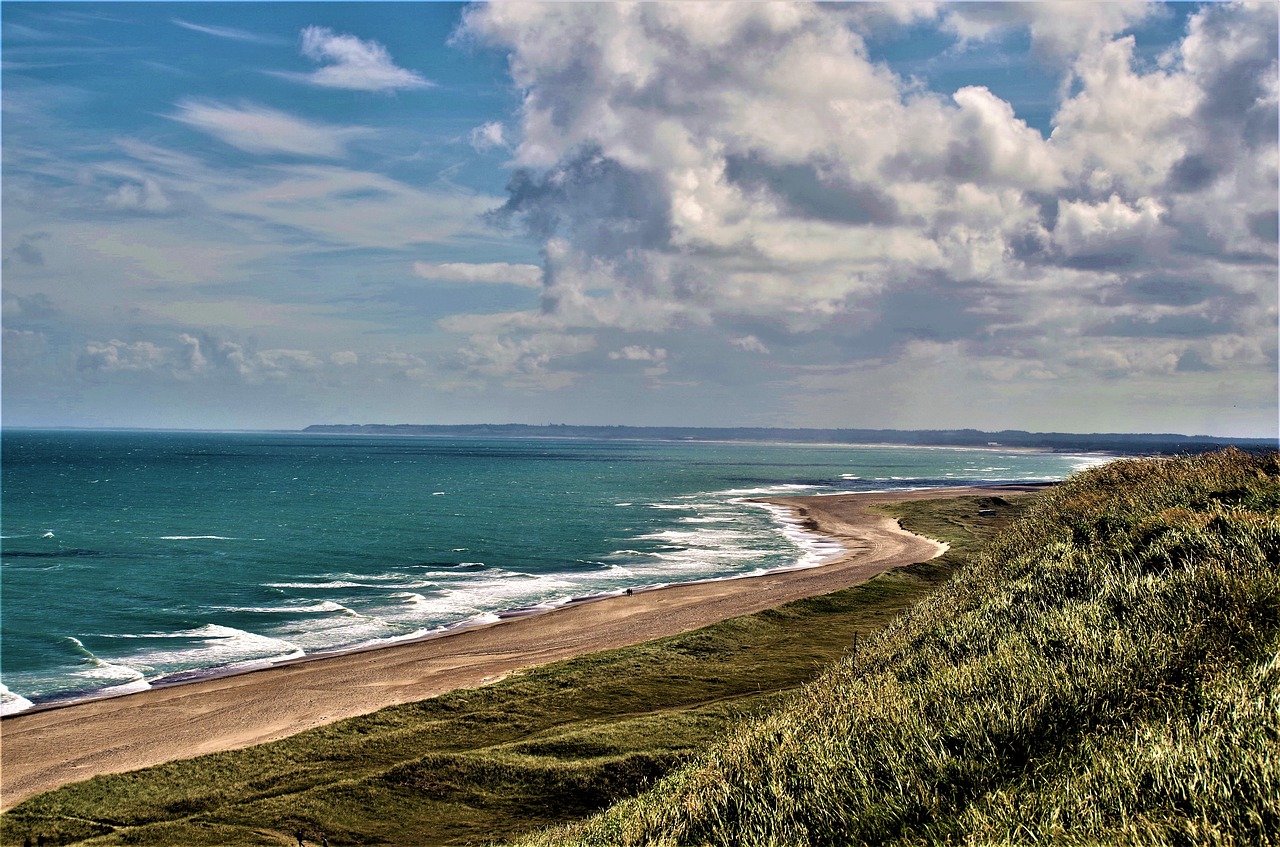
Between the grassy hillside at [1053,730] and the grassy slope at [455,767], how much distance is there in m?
5.33

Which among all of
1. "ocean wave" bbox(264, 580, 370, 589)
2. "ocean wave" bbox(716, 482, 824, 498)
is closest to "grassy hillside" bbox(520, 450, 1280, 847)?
"ocean wave" bbox(264, 580, 370, 589)

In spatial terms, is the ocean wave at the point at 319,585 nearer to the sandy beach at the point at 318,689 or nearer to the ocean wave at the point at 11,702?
the sandy beach at the point at 318,689

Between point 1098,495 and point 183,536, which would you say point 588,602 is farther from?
point 183,536

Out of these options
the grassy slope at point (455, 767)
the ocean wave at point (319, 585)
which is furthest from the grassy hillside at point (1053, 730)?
the ocean wave at point (319, 585)

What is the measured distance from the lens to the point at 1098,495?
99.5 ft

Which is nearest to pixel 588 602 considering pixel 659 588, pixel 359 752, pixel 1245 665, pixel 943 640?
pixel 659 588

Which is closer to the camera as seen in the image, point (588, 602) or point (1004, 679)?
point (1004, 679)

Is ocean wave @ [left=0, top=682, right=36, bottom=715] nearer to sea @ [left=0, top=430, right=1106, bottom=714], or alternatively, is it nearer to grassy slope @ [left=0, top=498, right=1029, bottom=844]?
sea @ [left=0, top=430, right=1106, bottom=714]

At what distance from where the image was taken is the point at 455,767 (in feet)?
78.8

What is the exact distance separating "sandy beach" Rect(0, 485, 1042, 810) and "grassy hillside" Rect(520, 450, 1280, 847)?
18455 millimetres

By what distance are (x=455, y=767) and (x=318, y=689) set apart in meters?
13.9

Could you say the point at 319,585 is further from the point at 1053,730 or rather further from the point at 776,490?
the point at 776,490

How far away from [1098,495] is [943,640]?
15447 mm

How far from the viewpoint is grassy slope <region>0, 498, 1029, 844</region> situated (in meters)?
21.3
